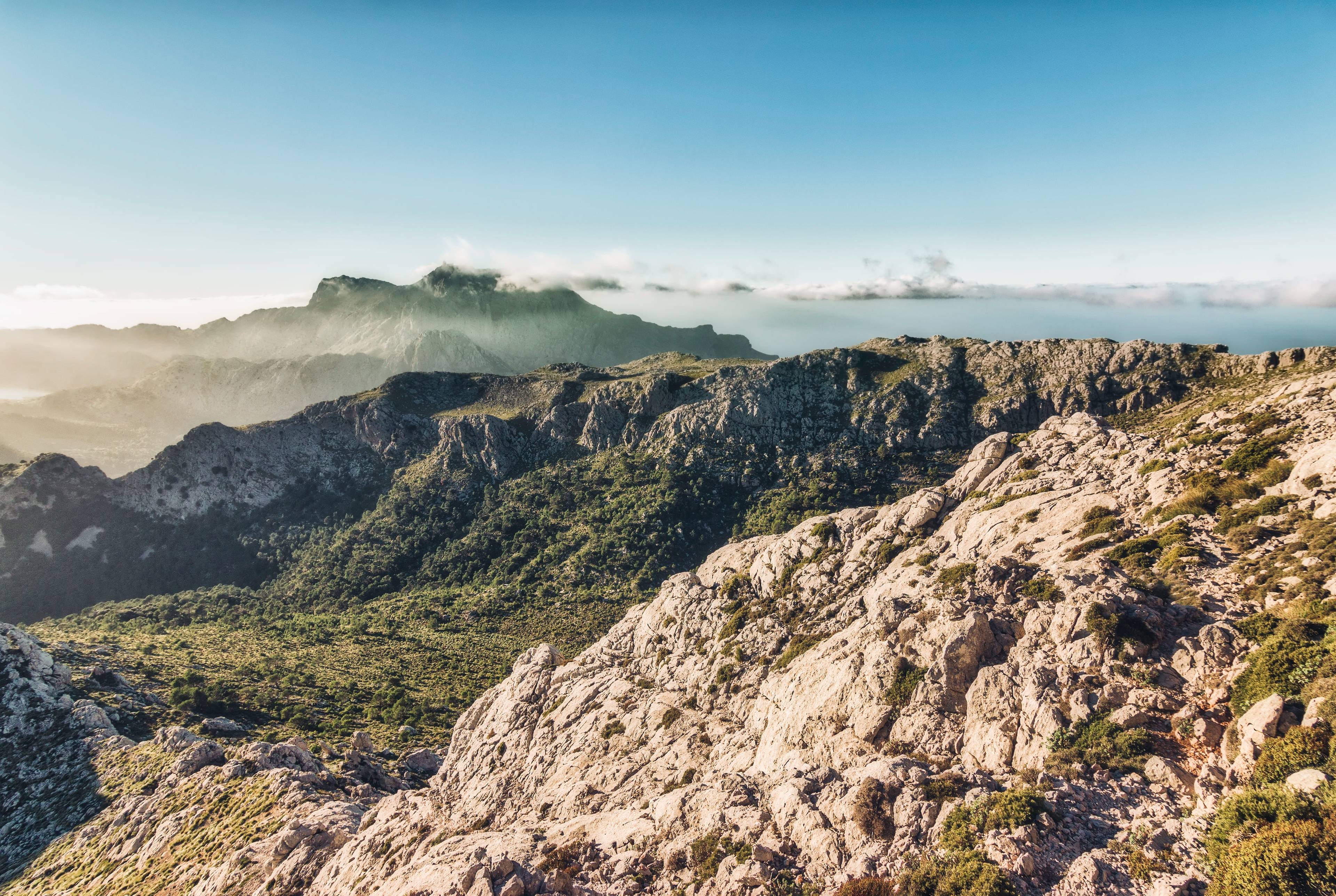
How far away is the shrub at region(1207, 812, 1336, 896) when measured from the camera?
555 inches

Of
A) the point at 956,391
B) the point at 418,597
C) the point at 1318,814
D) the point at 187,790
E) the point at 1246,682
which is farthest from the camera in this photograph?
the point at 956,391

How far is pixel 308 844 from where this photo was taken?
1518 inches

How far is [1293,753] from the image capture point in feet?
55.6

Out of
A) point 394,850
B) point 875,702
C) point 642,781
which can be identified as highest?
point 875,702

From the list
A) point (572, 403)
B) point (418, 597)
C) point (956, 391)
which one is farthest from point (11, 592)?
point (956, 391)

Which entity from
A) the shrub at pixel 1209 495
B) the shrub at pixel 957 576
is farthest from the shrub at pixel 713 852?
the shrub at pixel 1209 495

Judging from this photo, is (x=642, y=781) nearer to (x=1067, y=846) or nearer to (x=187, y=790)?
(x=1067, y=846)

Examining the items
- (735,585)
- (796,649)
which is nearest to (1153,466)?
(796,649)

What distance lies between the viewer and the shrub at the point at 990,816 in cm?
1894

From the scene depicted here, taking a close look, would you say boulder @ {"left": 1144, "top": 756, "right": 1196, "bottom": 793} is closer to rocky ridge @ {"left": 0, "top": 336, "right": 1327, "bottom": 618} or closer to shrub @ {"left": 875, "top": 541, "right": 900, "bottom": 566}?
shrub @ {"left": 875, "top": 541, "right": 900, "bottom": 566}

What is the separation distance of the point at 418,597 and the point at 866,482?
110939 millimetres

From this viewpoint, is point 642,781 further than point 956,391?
No

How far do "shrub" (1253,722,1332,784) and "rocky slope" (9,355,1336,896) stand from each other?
74 mm

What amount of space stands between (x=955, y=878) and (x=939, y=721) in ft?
28.0
